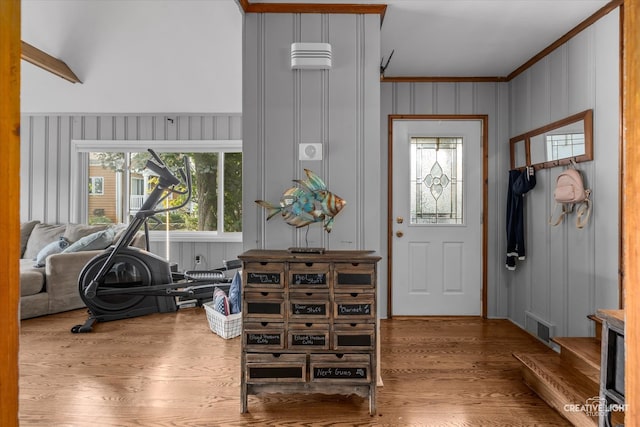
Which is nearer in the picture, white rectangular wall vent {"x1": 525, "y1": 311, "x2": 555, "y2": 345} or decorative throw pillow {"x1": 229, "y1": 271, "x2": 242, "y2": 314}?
white rectangular wall vent {"x1": 525, "y1": 311, "x2": 555, "y2": 345}

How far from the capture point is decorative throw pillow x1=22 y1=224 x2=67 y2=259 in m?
4.32

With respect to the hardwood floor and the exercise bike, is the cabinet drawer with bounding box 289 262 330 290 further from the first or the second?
the exercise bike

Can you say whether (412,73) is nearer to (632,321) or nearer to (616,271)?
(616,271)

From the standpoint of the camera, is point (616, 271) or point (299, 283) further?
point (616, 271)

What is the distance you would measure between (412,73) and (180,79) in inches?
102

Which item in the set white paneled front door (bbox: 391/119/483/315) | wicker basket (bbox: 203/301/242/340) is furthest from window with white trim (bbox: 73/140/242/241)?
white paneled front door (bbox: 391/119/483/315)

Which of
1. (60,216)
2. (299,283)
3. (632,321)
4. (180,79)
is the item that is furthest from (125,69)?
(632,321)

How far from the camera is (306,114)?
7.97 feet

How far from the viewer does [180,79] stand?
4184mm

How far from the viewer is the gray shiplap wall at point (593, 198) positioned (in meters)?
2.36

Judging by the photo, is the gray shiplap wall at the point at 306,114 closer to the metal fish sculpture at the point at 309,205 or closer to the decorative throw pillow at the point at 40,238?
the metal fish sculpture at the point at 309,205

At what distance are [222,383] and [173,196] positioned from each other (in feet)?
9.92

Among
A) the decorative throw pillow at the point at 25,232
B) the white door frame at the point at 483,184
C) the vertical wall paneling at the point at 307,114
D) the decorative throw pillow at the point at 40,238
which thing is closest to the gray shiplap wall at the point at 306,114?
the vertical wall paneling at the point at 307,114

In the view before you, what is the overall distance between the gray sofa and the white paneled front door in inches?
118
